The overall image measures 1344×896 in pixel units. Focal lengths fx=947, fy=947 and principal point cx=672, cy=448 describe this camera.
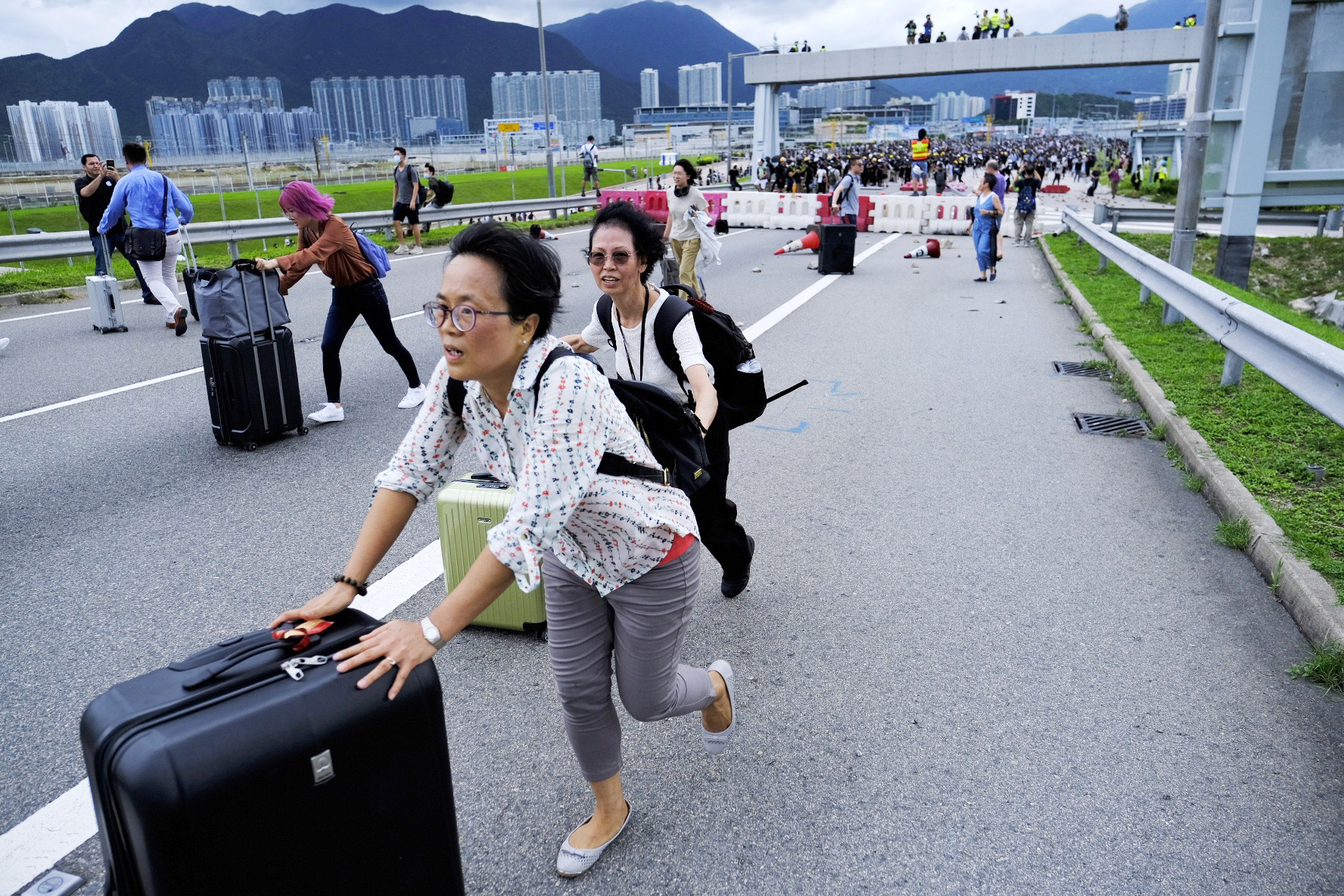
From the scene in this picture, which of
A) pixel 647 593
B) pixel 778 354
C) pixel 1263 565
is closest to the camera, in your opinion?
pixel 647 593

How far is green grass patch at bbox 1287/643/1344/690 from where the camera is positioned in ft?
11.5

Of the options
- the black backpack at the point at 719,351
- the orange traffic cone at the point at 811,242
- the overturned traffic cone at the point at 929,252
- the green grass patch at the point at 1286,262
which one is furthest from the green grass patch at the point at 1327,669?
the green grass patch at the point at 1286,262

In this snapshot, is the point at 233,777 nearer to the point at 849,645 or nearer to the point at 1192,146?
the point at 849,645

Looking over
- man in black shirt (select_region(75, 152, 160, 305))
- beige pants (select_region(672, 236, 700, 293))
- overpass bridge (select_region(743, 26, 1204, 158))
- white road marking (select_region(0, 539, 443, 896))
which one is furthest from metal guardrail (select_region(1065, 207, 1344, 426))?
overpass bridge (select_region(743, 26, 1204, 158))

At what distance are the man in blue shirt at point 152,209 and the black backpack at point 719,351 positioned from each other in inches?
345

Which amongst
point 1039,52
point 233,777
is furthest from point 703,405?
point 1039,52

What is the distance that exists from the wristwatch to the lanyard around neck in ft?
6.71

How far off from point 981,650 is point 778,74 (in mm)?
54913

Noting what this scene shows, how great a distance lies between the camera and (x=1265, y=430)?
20.9 feet

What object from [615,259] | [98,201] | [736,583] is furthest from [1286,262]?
[615,259]

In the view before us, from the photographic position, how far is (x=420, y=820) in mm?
2006

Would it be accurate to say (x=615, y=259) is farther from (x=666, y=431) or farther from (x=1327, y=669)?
(x=1327, y=669)

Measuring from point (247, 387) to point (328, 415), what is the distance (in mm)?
770

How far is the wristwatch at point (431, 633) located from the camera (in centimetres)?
193
